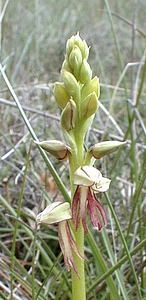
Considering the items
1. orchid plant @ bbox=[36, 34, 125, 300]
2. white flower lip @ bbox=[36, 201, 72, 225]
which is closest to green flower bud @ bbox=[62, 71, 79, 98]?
orchid plant @ bbox=[36, 34, 125, 300]

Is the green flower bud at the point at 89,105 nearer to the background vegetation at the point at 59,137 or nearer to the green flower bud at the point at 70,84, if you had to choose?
the green flower bud at the point at 70,84

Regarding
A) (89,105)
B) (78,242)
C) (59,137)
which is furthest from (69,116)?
(59,137)

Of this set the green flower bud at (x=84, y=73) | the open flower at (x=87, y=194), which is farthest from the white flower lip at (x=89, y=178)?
the green flower bud at (x=84, y=73)

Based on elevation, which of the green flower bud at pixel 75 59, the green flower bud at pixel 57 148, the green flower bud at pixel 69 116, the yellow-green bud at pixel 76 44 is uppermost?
the yellow-green bud at pixel 76 44

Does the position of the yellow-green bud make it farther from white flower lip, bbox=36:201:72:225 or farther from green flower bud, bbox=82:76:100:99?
white flower lip, bbox=36:201:72:225

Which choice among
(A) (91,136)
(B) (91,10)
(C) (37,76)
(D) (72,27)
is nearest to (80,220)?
(A) (91,136)

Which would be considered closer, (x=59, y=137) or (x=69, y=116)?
(x=69, y=116)

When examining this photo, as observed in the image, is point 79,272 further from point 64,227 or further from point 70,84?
point 70,84
